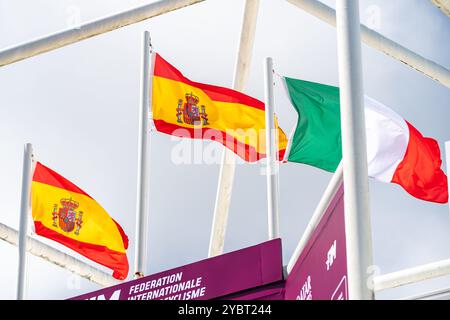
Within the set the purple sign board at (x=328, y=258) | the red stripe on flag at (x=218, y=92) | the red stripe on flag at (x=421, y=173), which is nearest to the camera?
the purple sign board at (x=328, y=258)

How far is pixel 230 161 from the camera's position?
16.0 meters

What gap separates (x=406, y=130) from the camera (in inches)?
Result: 547

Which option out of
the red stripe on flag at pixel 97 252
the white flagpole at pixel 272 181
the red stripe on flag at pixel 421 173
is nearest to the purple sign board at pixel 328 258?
the white flagpole at pixel 272 181

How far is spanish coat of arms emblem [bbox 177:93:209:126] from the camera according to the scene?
15.0m

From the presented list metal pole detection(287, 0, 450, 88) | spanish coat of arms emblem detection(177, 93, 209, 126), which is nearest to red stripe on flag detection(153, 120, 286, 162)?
spanish coat of arms emblem detection(177, 93, 209, 126)

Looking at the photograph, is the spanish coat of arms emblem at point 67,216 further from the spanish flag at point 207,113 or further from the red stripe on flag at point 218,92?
the red stripe on flag at point 218,92

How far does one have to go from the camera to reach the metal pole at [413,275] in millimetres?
11523

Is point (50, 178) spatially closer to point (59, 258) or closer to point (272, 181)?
point (59, 258)

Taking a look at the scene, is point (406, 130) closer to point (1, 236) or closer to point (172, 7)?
point (172, 7)

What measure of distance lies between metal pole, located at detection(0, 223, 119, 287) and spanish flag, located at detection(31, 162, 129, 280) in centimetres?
46

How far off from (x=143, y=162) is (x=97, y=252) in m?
2.05

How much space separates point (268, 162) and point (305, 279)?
625 cm

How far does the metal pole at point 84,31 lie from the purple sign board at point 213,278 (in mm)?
6231
